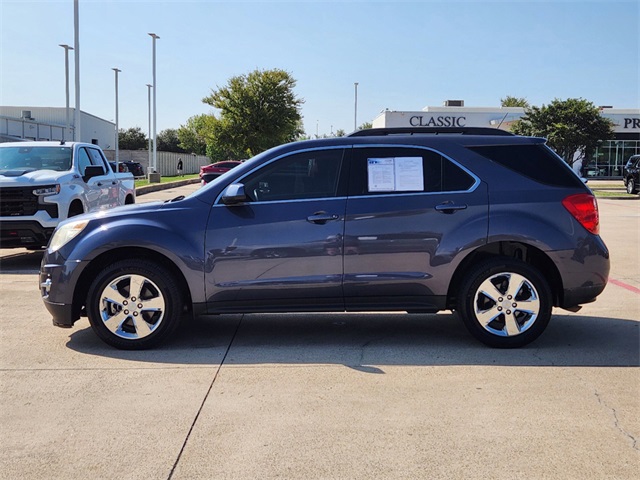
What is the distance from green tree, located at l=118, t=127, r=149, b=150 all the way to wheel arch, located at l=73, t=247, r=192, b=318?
89123 millimetres

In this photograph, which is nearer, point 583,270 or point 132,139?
point 583,270

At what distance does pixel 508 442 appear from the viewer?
367 cm

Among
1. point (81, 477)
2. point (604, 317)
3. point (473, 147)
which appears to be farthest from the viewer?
point (604, 317)

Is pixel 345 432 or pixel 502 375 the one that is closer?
pixel 345 432

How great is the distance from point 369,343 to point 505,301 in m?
1.23

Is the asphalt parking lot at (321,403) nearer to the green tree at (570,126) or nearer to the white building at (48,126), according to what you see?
the green tree at (570,126)

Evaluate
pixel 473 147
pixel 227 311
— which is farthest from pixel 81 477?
pixel 473 147

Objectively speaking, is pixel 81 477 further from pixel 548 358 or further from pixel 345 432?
pixel 548 358

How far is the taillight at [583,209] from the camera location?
546 cm

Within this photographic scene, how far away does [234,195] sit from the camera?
17.4ft

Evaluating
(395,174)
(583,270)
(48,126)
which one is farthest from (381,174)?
(48,126)

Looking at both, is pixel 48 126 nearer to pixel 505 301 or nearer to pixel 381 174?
pixel 381 174

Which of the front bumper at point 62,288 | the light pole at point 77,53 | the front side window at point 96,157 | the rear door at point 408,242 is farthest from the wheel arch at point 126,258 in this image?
the light pole at point 77,53

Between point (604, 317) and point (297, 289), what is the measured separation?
344 centimetres
